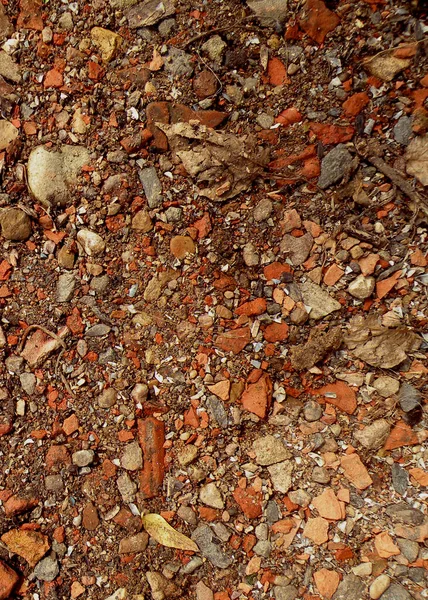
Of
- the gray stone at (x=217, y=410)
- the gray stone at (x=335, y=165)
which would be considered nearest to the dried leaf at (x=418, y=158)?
the gray stone at (x=335, y=165)

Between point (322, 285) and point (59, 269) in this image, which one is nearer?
point (322, 285)

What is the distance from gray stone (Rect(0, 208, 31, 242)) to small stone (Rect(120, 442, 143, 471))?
32.4 inches

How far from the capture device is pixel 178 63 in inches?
69.4

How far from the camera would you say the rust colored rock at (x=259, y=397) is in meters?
1.73

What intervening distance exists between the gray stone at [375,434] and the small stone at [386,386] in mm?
85

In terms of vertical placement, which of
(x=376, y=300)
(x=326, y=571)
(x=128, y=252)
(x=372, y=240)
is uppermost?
(x=128, y=252)

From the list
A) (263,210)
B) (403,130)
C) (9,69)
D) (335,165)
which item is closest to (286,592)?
(263,210)

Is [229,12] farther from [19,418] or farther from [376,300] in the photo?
[19,418]

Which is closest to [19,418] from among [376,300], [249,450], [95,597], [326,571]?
[95,597]

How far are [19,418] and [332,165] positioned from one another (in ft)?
4.46

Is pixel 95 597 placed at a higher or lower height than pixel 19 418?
lower

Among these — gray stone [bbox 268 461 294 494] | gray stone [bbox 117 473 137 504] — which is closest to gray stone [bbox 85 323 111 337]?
gray stone [bbox 117 473 137 504]

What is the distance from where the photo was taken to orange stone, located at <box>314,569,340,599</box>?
1613 mm

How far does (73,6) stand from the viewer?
182cm
